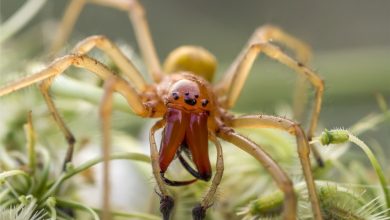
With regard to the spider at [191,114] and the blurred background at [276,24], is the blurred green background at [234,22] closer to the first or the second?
the blurred background at [276,24]

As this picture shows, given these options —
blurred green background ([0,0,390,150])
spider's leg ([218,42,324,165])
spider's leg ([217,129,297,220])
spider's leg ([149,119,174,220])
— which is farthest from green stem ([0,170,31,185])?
blurred green background ([0,0,390,150])

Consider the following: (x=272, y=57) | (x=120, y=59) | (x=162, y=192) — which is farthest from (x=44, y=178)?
(x=272, y=57)

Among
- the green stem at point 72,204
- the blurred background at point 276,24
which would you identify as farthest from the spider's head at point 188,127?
the blurred background at point 276,24

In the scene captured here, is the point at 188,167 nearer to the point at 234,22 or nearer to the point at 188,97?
the point at 188,97

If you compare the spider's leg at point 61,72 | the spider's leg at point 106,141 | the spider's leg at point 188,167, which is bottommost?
the spider's leg at point 106,141

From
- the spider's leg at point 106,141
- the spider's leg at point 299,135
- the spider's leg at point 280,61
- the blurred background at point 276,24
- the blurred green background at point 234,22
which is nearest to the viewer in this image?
the spider's leg at point 106,141

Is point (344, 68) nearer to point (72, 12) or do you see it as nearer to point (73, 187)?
point (72, 12)
